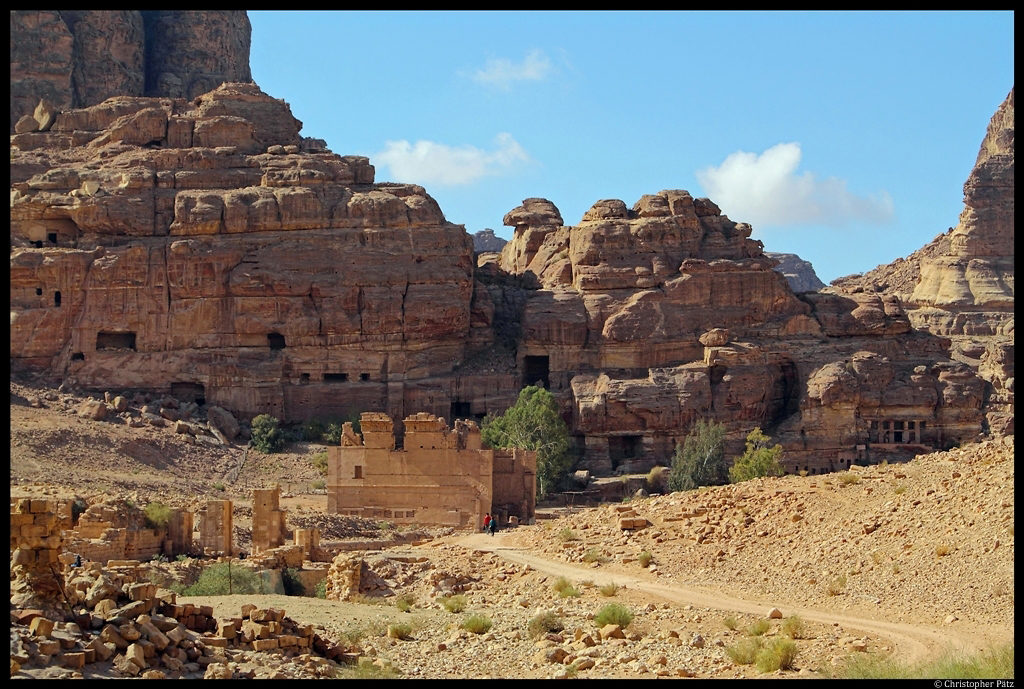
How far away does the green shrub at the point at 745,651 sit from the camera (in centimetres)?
2336

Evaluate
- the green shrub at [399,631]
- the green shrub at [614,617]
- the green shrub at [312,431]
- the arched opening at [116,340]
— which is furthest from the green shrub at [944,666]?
the arched opening at [116,340]

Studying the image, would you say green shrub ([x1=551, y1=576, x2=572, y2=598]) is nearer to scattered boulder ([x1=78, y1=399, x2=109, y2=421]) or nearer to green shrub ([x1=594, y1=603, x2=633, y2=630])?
green shrub ([x1=594, y1=603, x2=633, y2=630])

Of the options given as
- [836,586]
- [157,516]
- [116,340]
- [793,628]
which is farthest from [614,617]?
[116,340]

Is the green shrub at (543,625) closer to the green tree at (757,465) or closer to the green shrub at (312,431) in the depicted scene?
the green tree at (757,465)

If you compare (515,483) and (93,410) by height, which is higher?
(93,410)

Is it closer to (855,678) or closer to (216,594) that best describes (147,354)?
(216,594)

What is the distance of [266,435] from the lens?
65000mm

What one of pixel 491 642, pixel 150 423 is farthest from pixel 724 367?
pixel 491 642

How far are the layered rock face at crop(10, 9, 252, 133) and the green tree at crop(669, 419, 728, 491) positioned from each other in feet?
134

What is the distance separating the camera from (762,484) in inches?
1378

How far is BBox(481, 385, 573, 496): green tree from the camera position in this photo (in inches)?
2411

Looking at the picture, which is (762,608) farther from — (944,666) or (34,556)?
(34,556)

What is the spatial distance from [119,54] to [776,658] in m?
84.1

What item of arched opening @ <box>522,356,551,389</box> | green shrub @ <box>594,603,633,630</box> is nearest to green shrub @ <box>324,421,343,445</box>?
arched opening @ <box>522,356,551,389</box>
